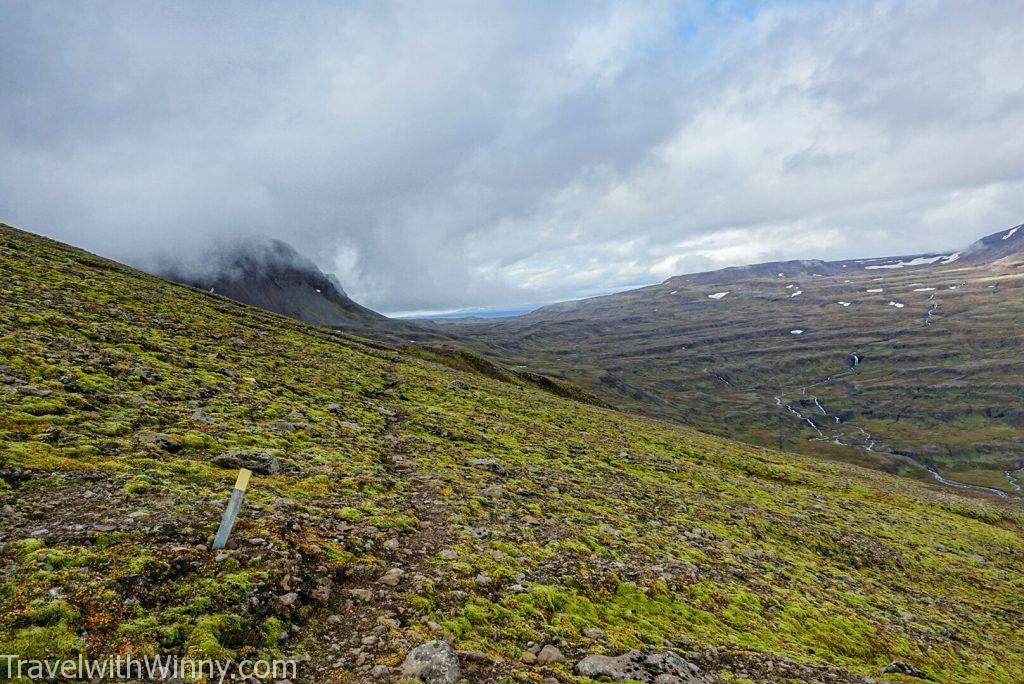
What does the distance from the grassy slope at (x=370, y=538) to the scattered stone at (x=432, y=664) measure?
470 mm

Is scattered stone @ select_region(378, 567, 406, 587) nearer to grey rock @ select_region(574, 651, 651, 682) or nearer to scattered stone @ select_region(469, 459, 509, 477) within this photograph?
grey rock @ select_region(574, 651, 651, 682)

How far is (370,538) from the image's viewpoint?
498 inches

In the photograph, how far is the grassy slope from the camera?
334 inches

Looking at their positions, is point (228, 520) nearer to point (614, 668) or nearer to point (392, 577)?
point (392, 577)

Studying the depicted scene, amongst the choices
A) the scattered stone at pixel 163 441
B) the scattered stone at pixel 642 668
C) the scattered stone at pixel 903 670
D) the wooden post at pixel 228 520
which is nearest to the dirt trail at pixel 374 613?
the wooden post at pixel 228 520

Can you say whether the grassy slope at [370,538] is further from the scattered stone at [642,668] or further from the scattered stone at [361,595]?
the scattered stone at [642,668]

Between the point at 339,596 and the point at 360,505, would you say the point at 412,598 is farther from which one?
the point at 360,505

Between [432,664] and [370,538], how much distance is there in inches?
201

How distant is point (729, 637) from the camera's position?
12.8 metres

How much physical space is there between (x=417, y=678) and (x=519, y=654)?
2.63 meters

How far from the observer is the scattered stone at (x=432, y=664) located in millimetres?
7973

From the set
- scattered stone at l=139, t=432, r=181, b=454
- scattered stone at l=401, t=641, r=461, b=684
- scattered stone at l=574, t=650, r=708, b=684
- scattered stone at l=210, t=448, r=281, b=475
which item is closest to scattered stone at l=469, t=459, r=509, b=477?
scattered stone at l=210, t=448, r=281, b=475

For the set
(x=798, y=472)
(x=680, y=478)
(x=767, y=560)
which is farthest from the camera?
(x=798, y=472)

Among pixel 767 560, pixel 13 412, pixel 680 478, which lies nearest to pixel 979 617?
pixel 767 560
